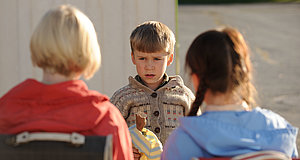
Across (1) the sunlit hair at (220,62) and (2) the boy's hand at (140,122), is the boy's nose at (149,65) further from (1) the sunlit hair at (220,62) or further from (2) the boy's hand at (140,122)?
(1) the sunlit hair at (220,62)

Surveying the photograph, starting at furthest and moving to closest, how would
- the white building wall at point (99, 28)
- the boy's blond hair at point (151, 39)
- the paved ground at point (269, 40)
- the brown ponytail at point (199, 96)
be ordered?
the paved ground at point (269, 40) < the white building wall at point (99, 28) < the boy's blond hair at point (151, 39) < the brown ponytail at point (199, 96)

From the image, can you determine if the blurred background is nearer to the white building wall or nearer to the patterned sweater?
the white building wall

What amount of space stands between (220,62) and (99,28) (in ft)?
8.96

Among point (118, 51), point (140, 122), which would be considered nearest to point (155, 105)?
point (140, 122)

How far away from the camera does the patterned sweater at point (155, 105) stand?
3.37 meters

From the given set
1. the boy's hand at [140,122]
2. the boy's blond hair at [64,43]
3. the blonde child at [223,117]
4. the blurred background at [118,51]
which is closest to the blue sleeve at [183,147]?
the blonde child at [223,117]

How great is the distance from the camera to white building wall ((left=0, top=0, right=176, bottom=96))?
473cm

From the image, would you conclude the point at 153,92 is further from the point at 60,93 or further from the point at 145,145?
the point at 60,93

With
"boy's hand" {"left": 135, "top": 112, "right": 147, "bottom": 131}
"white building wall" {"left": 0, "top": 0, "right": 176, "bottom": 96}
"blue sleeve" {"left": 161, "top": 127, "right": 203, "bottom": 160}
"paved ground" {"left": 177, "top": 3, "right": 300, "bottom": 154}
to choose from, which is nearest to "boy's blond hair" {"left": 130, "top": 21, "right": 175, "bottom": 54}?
"boy's hand" {"left": 135, "top": 112, "right": 147, "bottom": 131}

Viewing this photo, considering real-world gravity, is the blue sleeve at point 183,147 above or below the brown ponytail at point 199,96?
below

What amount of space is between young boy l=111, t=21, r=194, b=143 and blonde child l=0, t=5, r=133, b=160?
1.07m

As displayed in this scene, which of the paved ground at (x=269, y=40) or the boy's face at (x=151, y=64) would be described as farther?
the paved ground at (x=269, y=40)

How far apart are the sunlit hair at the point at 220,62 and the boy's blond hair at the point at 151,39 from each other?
1030mm

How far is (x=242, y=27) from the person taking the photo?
1742 cm
